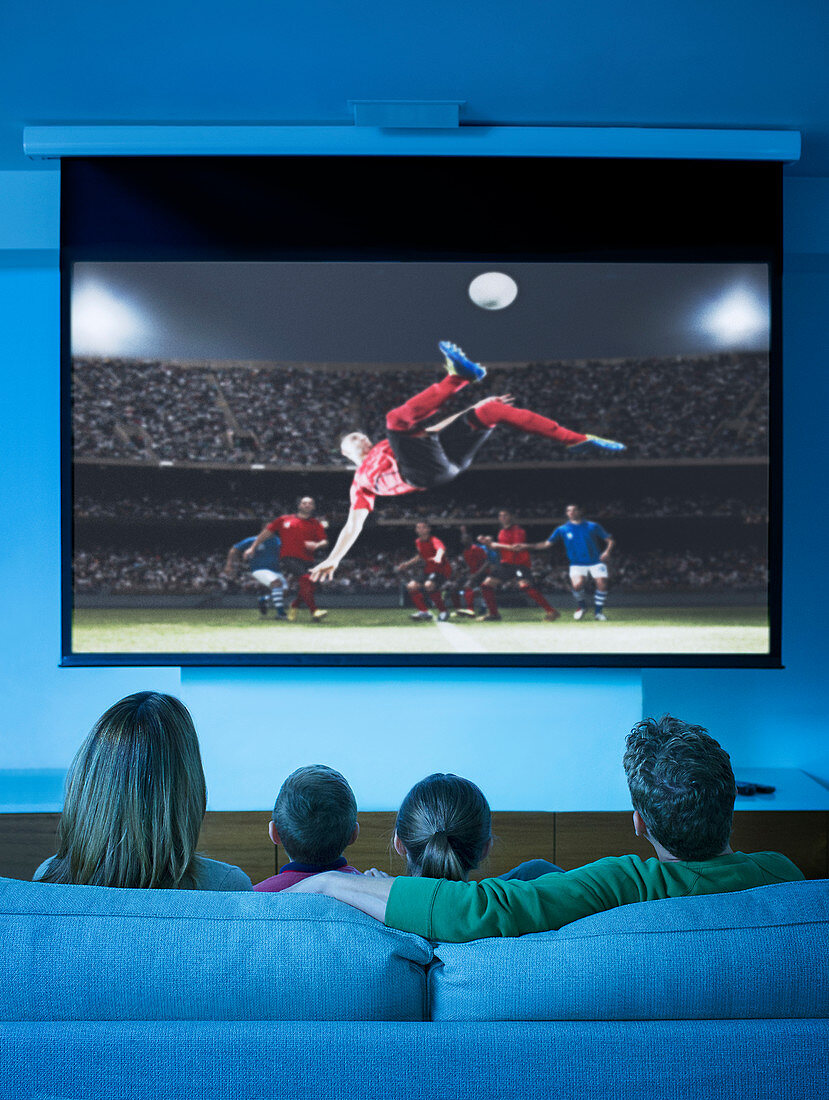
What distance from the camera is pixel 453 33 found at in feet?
9.46

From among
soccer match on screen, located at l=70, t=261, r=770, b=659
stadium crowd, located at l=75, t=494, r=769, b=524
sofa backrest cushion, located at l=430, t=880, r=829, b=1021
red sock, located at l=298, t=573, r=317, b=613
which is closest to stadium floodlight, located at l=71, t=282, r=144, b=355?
soccer match on screen, located at l=70, t=261, r=770, b=659

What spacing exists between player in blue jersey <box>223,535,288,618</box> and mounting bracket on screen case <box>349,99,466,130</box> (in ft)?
5.69

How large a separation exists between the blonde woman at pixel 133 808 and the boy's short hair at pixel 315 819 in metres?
0.27

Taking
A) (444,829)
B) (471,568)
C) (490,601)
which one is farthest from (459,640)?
(444,829)

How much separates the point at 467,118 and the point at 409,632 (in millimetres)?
2134

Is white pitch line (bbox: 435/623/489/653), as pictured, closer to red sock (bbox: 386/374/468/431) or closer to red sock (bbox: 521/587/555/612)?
red sock (bbox: 521/587/555/612)

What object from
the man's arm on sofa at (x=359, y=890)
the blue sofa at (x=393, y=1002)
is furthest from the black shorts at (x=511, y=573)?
the blue sofa at (x=393, y=1002)

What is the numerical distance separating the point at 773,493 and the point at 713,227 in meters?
1.15

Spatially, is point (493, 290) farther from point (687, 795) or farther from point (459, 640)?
point (687, 795)

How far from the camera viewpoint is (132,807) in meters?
1.44

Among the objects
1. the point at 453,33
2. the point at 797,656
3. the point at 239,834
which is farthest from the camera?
the point at 797,656

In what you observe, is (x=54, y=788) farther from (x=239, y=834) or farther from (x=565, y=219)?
(x=565, y=219)

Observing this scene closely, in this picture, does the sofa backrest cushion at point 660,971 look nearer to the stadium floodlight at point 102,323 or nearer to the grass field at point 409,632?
the grass field at point 409,632

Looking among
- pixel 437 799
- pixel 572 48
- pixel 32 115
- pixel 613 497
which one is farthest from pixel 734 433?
pixel 32 115
